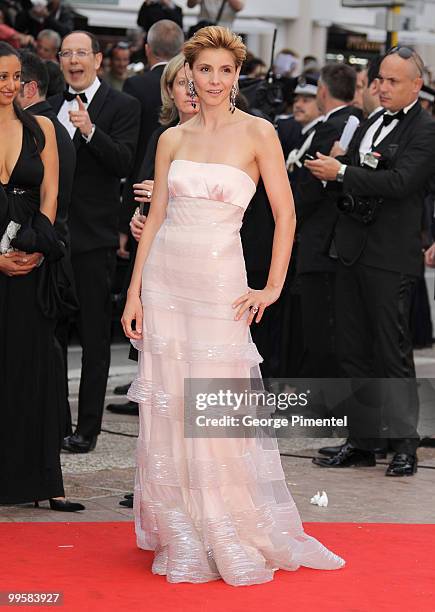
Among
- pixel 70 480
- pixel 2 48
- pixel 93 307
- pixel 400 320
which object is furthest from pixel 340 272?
pixel 2 48

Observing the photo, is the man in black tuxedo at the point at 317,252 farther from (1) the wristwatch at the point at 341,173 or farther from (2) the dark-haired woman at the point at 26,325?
(2) the dark-haired woman at the point at 26,325

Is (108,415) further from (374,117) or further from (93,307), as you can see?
(374,117)

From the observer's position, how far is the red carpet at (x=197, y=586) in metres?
5.11

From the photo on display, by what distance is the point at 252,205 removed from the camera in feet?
28.3

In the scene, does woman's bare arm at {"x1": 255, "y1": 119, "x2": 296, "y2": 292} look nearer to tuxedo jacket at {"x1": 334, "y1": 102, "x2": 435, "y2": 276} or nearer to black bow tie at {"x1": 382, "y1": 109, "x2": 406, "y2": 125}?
tuxedo jacket at {"x1": 334, "y1": 102, "x2": 435, "y2": 276}

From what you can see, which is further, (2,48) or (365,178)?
(365,178)

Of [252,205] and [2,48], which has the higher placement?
[2,48]

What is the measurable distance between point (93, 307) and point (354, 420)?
1661 mm

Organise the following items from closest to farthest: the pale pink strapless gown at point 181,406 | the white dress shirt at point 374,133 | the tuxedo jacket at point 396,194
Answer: the pale pink strapless gown at point 181,406 → the tuxedo jacket at point 396,194 → the white dress shirt at point 374,133

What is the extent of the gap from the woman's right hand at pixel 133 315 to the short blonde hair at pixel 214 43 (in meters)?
0.98

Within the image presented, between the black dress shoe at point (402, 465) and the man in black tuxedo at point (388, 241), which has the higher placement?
the man in black tuxedo at point (388, 241)

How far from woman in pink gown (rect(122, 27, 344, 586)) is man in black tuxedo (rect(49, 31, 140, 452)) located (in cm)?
247

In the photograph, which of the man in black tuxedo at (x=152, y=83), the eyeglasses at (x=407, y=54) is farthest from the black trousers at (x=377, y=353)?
the man in black tuxedo at (x=152, y=83)

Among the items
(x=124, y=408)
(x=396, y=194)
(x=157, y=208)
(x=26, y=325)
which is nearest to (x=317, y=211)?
(x=396, y=194)
